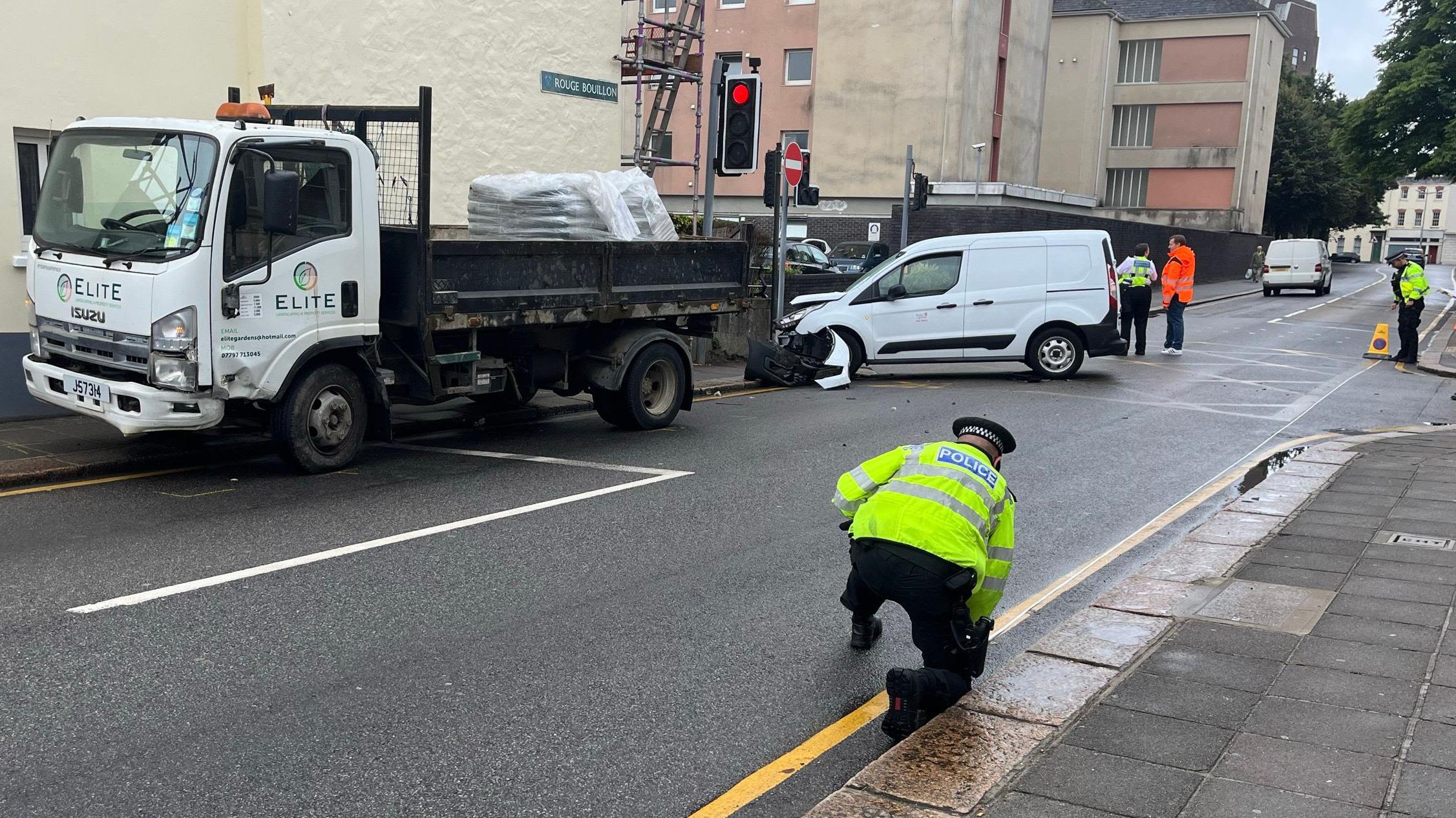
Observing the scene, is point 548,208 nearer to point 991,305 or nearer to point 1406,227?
point 991,305

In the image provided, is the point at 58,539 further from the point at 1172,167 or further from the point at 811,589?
the point at 1172,167

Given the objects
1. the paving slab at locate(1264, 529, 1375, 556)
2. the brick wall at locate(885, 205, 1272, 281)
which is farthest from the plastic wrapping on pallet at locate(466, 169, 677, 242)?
the brick wall at locate(885, 205, 1272, 281)

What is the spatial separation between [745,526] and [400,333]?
3.39 m

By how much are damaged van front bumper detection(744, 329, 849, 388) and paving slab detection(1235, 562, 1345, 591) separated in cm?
862

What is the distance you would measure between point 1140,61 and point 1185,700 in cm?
5863

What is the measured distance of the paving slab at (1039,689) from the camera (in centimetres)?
465

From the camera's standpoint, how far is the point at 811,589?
6.41 meters

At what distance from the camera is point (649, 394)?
11.5 metres

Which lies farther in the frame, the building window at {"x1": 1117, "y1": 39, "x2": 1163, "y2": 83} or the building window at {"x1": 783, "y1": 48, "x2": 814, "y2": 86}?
the building window at {"x1": 1117, "y1": 39, "x2": 1163, "y2": 83}

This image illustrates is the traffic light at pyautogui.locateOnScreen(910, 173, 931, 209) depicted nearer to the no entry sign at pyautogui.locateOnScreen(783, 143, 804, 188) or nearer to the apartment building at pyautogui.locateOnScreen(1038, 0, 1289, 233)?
the no entry sign at pyautogui.locateOnScreen(783, 143, 804, 188)

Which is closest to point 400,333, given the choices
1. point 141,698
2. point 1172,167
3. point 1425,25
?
point 141,698

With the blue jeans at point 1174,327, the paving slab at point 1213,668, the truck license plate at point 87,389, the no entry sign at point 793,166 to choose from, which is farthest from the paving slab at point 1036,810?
the blue jeans at point 1174,327

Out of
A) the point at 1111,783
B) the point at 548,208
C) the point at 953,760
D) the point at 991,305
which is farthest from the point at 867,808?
the point at 991,305

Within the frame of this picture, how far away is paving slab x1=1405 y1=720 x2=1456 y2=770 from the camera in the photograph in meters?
4.00
